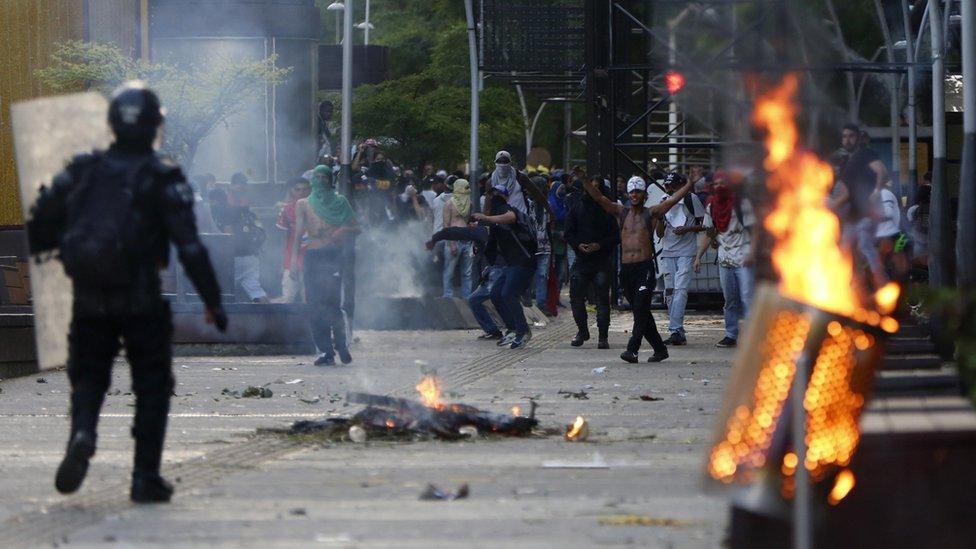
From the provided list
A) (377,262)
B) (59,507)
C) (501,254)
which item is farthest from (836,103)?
(377,262)

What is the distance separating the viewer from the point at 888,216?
15305 mm

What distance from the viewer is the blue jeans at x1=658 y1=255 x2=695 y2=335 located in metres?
19.1

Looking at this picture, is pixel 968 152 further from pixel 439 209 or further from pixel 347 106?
pixel 439 209

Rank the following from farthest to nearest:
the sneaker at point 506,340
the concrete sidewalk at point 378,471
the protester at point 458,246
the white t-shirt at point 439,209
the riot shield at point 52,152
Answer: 1. the white t-shirt at point 439,209
2. the protester at point 458,246
3. the sneaker at point 506,340
4. the riot shield at point 52,152
5. the concrete sidewalk at point 378,471

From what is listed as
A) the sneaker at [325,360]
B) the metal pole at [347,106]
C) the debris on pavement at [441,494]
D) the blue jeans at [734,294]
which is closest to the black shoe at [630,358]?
the blue jeans at [734,294]

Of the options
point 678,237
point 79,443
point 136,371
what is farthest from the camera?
point 678,237

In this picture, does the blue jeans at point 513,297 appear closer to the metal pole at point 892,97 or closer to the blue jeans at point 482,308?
the blue jeans at point 482,308

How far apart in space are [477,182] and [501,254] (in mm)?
10376

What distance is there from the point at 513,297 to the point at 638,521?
1132cm

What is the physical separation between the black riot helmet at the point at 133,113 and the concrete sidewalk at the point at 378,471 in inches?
62.4

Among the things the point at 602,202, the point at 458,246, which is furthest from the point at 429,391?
the point at 458,246

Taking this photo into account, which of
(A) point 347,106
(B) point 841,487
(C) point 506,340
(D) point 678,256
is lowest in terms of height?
(C) point 506,340

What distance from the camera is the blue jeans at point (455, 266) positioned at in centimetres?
2489

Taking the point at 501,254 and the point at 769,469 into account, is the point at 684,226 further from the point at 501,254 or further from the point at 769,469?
the point at 769,469
